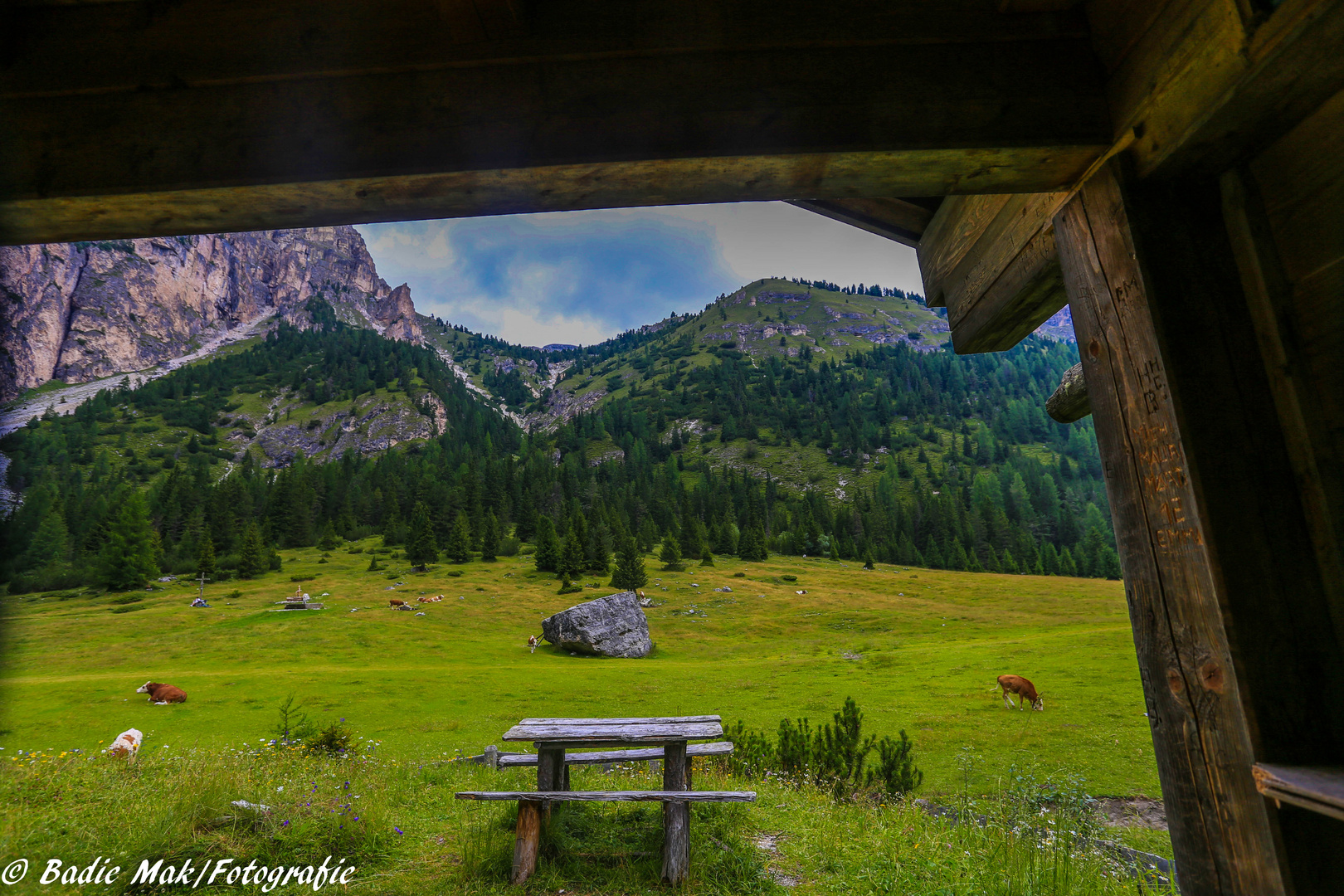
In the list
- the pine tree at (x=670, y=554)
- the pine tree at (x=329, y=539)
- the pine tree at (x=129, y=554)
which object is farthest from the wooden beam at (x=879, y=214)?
the pine tree at (x=329, y=539)

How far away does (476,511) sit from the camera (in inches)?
3246

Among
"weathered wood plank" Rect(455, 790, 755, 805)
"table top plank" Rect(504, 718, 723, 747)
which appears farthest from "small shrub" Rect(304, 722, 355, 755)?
"weathered wood plank" Rect(455, 790, 755, 805)

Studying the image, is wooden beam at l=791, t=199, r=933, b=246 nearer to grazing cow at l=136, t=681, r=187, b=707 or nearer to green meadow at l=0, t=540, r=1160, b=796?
green meadow at l=0, t=540, r=1160, b=796

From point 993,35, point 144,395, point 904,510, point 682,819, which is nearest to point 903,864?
point 682,819

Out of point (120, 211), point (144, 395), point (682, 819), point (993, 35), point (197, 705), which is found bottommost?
point (197, 705)

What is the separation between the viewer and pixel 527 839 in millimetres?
5434

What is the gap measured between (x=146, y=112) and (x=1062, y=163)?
3262mm

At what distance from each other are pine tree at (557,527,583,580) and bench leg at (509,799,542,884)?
52.4 m

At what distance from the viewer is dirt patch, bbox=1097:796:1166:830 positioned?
34.8ft

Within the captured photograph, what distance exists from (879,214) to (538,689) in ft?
80.3

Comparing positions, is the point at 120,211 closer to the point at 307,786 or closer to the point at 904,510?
the point at 307,786

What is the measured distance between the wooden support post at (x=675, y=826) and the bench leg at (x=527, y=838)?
108 cm

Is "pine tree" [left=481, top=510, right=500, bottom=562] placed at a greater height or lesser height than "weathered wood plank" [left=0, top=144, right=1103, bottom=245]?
greater

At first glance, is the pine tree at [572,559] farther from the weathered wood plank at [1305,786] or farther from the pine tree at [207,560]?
the weathered wood plank at [1305,786]
